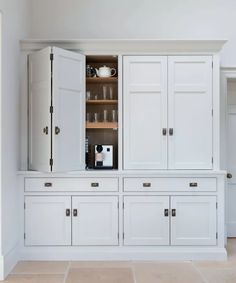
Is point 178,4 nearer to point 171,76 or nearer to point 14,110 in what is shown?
point 171,76

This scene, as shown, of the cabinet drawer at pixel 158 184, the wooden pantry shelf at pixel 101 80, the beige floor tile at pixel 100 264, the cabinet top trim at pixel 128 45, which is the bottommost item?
the beige floor tile at pixel 100 264

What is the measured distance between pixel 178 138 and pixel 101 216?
1.23m

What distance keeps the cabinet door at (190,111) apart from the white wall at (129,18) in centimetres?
76

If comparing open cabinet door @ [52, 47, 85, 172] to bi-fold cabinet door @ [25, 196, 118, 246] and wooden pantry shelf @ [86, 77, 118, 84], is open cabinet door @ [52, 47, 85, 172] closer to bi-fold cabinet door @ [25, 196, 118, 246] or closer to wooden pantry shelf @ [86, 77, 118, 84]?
wooden pantry shelf @ [86, 77, 118, 84]

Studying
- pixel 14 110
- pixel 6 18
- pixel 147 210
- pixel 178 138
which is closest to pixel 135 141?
pixel 178 138

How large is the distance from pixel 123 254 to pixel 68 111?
5.58 feet

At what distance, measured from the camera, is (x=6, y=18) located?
365 cm

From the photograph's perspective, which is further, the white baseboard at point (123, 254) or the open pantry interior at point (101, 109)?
the open pantry interior at point (101, 109)

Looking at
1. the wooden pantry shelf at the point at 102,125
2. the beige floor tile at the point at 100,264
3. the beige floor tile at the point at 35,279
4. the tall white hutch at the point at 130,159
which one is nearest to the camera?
the beige floor tile at the point at 35,279

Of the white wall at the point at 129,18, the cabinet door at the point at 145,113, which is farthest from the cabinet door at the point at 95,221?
the white wall at the point at 129,18

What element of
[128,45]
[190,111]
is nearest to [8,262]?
[190,111]

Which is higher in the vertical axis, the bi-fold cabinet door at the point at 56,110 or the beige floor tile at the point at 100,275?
the bi-fold cabinet door at the point at 56,110

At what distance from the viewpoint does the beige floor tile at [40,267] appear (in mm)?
3739

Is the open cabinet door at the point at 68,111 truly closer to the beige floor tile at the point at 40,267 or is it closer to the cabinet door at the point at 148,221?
the cabinet door at the point at 148,221
